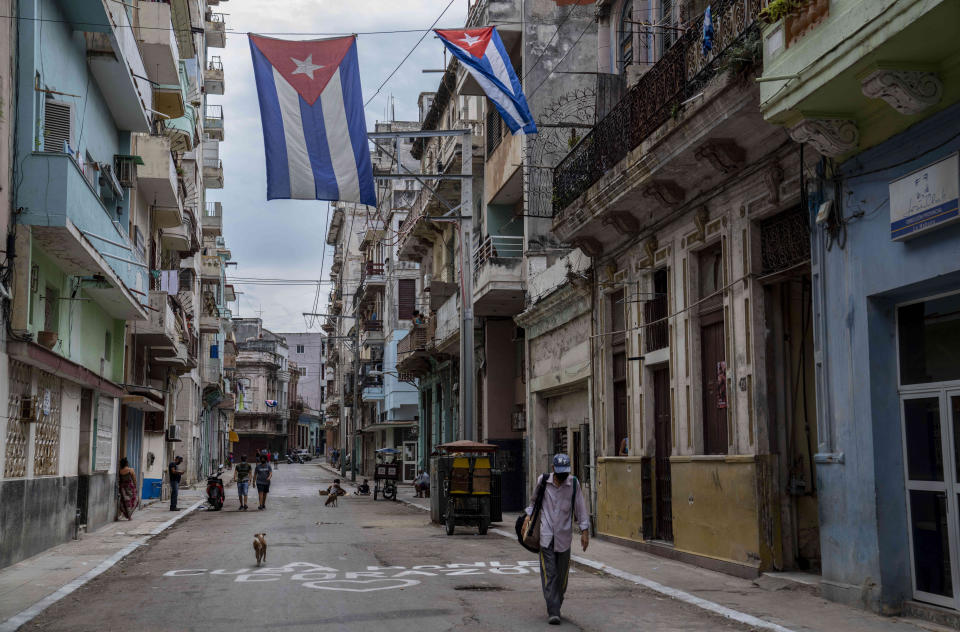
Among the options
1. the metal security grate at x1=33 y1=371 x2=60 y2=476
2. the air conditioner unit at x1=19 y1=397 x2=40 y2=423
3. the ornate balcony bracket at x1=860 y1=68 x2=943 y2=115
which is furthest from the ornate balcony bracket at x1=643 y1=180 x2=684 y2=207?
the metal security grate at x1=33 y1=371 x2=60 y2=476

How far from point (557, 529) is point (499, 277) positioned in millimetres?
15943

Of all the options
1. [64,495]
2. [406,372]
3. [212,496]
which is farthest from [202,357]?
[64,495]

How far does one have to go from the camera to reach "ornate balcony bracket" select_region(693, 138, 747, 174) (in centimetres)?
1323

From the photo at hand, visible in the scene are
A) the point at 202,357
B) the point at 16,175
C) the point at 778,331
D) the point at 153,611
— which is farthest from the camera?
the point at 202,357

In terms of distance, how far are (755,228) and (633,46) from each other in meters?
6.92

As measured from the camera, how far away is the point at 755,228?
43.8 feet

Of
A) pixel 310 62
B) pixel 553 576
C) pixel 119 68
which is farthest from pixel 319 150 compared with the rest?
pixel 553 576

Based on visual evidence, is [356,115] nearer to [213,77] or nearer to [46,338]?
[46,338]

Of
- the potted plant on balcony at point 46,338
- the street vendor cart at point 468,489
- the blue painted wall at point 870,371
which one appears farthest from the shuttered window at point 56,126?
the blue painted wall at point 870,371

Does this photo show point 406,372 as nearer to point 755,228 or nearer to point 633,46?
point 633,46

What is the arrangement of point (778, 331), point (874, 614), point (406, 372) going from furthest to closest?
point (406, 372) → point (778, 331) → point (874, 614)

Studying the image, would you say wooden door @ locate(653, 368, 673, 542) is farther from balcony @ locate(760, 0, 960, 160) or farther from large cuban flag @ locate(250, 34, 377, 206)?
balcony @ locate(760, 0, 960, 160)

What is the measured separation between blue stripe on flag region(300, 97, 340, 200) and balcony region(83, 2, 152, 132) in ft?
13.2

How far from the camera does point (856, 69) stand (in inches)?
356
